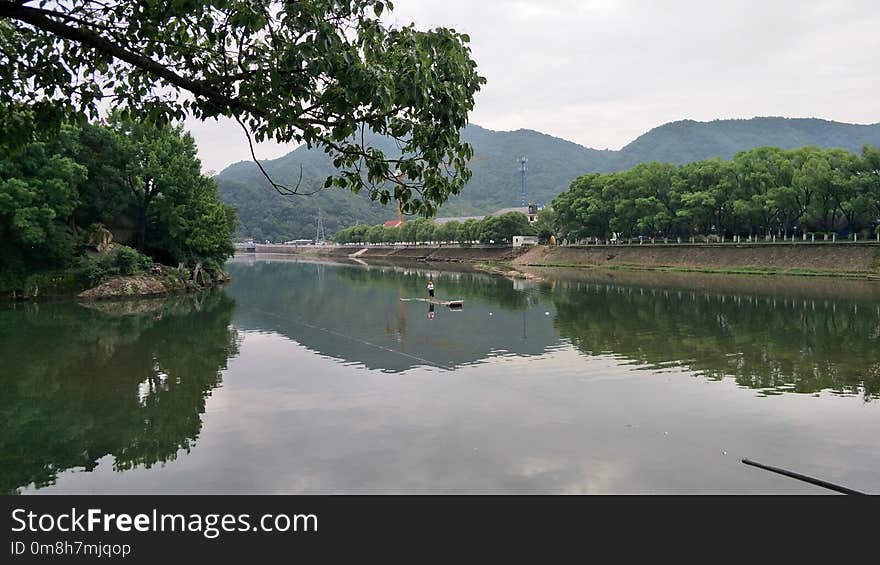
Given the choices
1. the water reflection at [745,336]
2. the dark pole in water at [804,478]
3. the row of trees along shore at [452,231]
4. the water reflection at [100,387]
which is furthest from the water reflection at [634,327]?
the row of trees along shore at [452,231]

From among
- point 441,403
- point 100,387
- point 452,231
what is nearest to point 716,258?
point 441,403

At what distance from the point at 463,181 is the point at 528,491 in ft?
18.6

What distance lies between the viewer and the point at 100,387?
19.5m

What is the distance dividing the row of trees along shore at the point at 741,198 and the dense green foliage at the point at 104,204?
53.8m

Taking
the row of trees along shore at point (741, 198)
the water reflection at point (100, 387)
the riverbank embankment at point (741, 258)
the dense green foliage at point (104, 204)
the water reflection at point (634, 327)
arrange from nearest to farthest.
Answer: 1. the water reflection at point (100, 387)
2. the water reflection at point (634, 327)
3. the dense green foliage at point (104, 204)
4. the riverbank embankment at point (741, 258)
5. the row of trees along shore at point (741, 198)

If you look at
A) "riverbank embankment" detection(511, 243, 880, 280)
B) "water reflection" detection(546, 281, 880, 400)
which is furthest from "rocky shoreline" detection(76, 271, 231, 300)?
"riverbank embankment" detection(511, 243, 880, 280)

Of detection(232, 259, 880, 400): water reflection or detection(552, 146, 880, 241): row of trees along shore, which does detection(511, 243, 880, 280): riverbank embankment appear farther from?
detection(232, 259, 880, 400): water reflection

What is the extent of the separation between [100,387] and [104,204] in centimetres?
3624

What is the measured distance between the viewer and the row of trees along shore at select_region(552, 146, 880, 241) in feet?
215

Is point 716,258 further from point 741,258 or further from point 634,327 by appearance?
point 634,327

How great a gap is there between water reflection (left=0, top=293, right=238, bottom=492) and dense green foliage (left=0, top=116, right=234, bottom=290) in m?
8.60

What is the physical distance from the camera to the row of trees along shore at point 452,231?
398 feet

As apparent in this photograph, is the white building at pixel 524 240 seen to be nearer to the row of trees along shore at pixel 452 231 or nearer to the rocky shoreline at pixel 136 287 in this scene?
the row of trees along shore at pixel 452 231

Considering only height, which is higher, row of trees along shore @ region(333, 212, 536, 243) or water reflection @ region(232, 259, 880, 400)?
row of trees along shore @ region(333, 212, 536, 243)
